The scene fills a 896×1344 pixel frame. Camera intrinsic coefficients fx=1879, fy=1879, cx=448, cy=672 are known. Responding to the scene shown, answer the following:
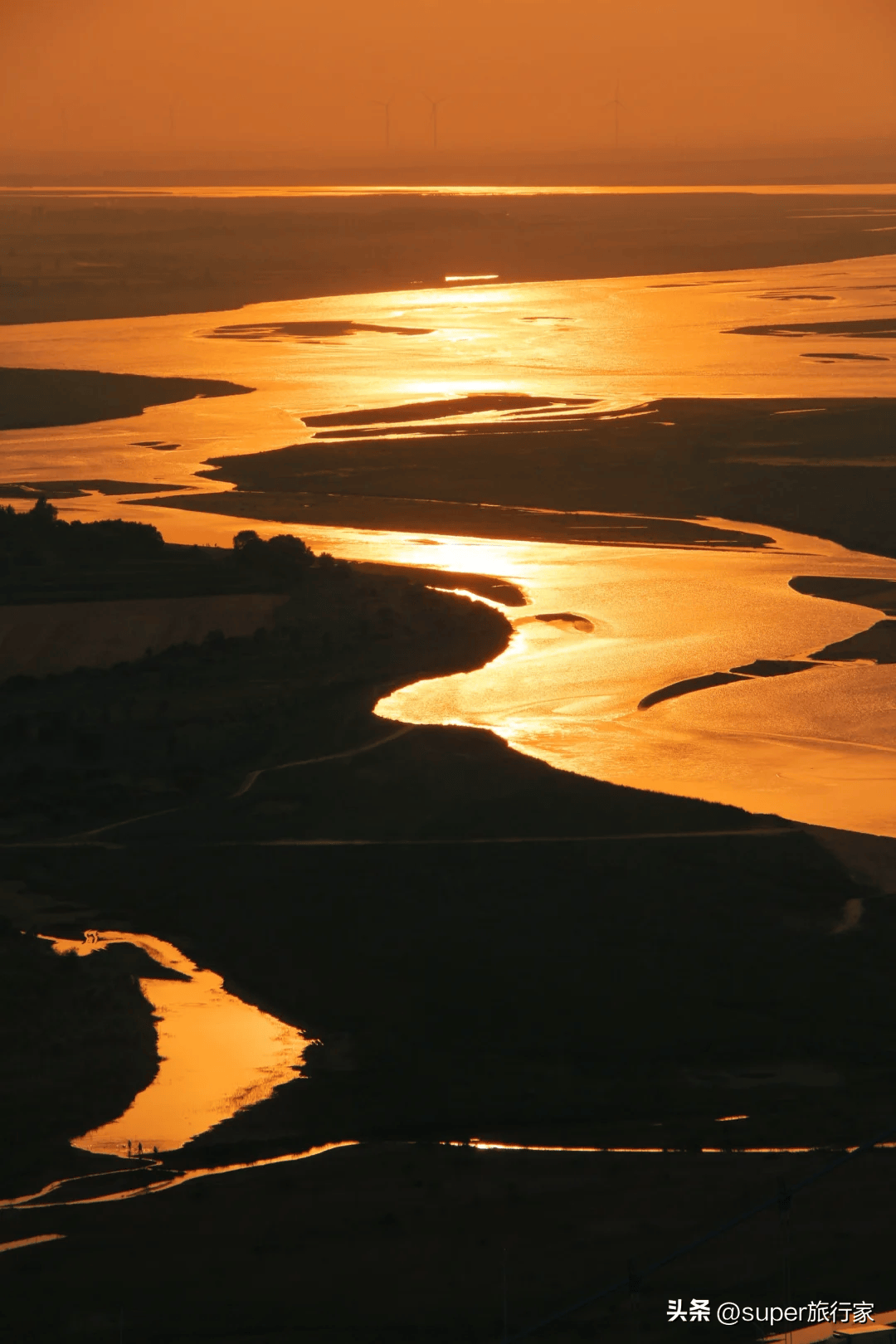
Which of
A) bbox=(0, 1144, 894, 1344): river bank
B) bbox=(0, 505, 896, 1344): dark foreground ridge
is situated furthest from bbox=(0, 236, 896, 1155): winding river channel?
bbox=(0, 1144, 894, 1344): river bank

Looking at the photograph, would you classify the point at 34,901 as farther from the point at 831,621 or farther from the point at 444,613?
the point at 831,621

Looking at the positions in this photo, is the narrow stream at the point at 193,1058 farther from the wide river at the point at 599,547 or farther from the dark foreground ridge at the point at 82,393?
the dark foreground ridge at the point at 82,393

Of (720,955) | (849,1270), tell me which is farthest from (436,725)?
(849,1270)

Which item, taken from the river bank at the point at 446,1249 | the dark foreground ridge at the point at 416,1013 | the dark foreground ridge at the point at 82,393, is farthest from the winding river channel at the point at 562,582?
the river bank at the point at 446,1249

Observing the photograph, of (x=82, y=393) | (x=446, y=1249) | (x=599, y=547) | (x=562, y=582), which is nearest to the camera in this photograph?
(x=446, y=1249)

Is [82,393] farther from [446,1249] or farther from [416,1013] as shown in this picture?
[446,1249]

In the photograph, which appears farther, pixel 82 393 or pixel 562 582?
pixel 82 393

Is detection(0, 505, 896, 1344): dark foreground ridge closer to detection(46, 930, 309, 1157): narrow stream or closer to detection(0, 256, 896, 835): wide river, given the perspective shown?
detection(46, 930, 309, 1157): narrow stream

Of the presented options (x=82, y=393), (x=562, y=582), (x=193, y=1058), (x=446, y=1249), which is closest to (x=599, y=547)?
(x=562, y=582)
